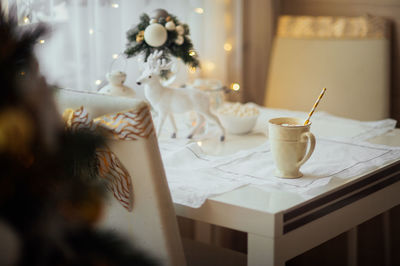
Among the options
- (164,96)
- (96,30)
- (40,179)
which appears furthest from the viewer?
(96,30)

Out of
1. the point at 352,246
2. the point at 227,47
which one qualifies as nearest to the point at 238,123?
the point at 352,246

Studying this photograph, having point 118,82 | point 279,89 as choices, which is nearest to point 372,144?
point 118,82

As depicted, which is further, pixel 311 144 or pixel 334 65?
pixel 334 65

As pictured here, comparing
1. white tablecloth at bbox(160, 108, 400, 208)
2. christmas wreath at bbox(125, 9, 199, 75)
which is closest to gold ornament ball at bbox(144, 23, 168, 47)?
christmas wreath at bbox(125, 9, 199, 75)

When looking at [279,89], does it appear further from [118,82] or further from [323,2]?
[118,82]

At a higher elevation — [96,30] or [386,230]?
[96,30]

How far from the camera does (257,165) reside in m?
1.25

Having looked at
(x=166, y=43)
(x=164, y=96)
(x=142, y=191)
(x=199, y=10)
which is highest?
(x=199, y=10)

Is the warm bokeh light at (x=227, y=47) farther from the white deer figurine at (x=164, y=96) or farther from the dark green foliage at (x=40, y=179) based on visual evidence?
the dark green foliage at (x=40, y=179)

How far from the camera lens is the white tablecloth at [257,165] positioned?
1093 mm

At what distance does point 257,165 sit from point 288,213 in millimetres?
278

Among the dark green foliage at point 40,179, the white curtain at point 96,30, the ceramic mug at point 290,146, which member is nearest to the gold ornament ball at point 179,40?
the white curtain at point 96,30

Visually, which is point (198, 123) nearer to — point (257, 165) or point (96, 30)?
point (257, 165)

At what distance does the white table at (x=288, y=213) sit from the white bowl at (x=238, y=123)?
43 cm
